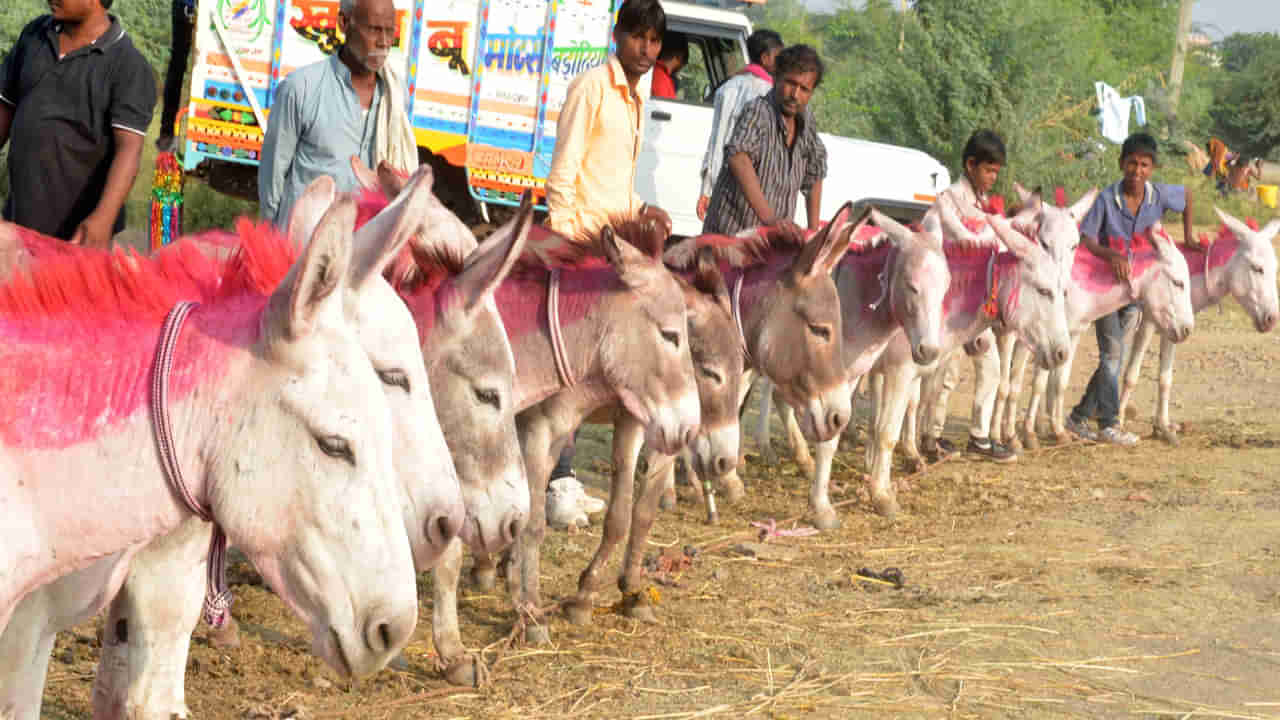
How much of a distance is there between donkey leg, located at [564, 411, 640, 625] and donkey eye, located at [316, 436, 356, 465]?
128 inches

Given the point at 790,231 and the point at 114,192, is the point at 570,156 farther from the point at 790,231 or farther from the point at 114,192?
the point at 114,192

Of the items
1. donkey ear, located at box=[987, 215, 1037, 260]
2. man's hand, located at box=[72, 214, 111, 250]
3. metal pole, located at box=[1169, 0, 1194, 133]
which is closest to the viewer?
man's hand, located at box=[72, 214, 111, 250]

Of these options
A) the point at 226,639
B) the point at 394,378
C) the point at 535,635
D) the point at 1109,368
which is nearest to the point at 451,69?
the point at 1109,368

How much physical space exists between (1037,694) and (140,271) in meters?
3.92

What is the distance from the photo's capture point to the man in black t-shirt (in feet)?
14.2

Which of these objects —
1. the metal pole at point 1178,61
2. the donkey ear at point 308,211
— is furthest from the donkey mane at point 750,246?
the metal pole at point 1178,61

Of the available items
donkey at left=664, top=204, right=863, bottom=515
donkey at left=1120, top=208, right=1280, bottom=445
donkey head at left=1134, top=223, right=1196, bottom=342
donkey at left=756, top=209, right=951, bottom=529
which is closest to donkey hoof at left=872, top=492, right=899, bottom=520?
donkey at left=756, top=209, right=951, bottom=529

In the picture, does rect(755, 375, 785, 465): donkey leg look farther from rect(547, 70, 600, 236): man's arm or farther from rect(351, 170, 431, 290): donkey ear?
rect(351, 170, 431, 290): donkey ear

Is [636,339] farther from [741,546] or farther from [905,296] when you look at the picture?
[905,296]

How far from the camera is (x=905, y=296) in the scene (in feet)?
25.1

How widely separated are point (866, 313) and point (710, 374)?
262 centimetres

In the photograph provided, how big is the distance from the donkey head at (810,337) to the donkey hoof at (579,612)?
160 cm

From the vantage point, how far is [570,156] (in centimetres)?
562

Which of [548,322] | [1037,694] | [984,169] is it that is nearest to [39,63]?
[548,322]
